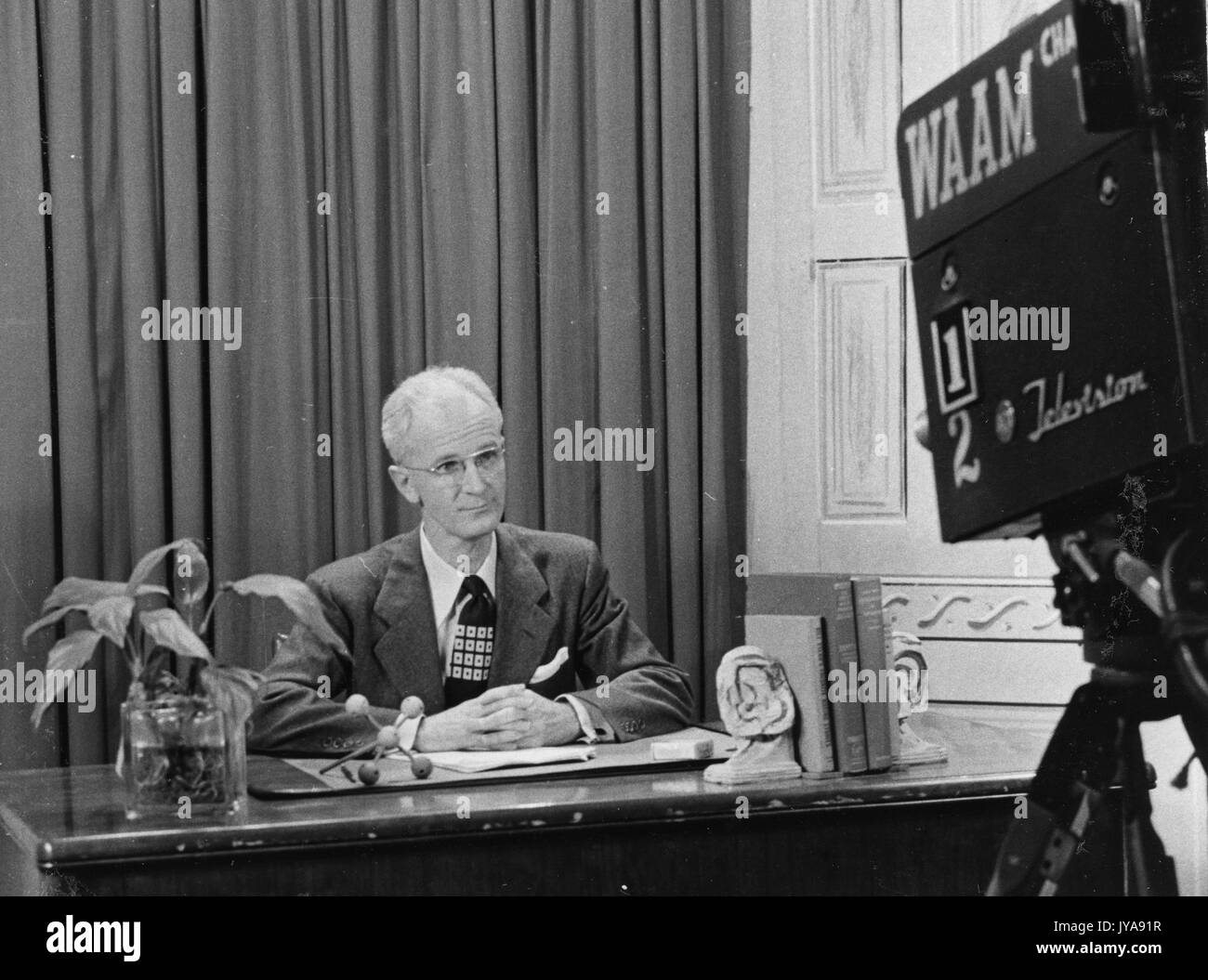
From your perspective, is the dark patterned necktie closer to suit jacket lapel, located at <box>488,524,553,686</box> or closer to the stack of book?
suit jacket lapel, located at <box>488,524,553,686</box>

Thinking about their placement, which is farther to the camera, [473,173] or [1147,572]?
[473,173]

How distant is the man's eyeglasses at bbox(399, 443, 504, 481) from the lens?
97.7 inches

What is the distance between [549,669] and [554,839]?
0.56 m

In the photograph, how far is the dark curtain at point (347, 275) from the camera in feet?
8.28

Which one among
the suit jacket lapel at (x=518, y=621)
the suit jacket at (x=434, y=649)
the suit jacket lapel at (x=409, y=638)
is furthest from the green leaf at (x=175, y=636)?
the suit jacket lapel at (x=518, y=621)

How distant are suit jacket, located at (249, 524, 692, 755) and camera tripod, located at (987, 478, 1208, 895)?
57 cm

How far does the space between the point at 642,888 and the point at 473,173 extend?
4.35 ft

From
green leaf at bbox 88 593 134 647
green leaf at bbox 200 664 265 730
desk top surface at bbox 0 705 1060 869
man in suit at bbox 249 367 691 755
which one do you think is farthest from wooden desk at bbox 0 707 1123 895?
man in suit at bbox 249 367 691 755

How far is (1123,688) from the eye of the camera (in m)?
2.41

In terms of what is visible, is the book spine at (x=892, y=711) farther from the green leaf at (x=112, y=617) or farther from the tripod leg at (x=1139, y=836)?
the green leaf at (x=112, y=617)

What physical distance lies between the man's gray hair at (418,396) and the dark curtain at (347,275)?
0.10 meters

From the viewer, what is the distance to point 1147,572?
2.43 meters
